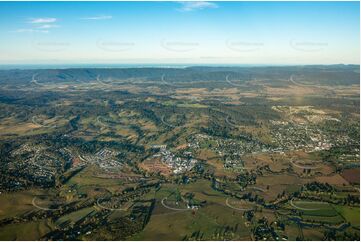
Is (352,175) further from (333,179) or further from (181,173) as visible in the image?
(181,173)

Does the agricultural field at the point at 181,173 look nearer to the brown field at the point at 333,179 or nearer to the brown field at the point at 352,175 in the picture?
the brown field at the point at 333,179

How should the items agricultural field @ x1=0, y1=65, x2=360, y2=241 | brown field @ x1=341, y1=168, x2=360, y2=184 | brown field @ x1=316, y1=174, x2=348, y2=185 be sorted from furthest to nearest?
1. brown field @ x1=341, y1=168, x2=360, y2=184
2. brown field @ x1=316, y1=174, x2=348, y2=185
3. agricultural field @ x1=0, y1=65, x2=360, y2=241

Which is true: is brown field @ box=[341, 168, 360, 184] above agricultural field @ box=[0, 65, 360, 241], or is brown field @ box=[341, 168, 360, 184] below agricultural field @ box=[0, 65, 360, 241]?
above

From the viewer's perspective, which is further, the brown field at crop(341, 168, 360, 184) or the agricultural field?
the brown field at crop(341, 168, 360, 184)

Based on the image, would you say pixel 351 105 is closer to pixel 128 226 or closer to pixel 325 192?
pixel 325 192

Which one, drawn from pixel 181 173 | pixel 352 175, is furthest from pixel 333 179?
pixel 181 173

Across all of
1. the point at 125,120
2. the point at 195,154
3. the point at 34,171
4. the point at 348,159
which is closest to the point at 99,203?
the point at 34,171

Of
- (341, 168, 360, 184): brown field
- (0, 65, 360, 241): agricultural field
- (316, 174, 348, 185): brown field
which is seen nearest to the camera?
(0, 65, 360, 241): agricultural field

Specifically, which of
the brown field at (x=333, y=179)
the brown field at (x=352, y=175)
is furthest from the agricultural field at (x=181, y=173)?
the brown field at (x=352, y=175)

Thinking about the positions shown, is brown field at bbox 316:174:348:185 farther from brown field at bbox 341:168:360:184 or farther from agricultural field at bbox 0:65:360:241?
brown field at bbox 341:168:360:184

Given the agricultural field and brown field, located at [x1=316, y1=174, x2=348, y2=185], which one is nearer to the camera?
the agricultural field

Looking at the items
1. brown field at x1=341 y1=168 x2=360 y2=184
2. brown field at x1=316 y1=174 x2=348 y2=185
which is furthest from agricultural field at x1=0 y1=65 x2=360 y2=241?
brown field at x1=341 y1=168 x2=360 y2=184
